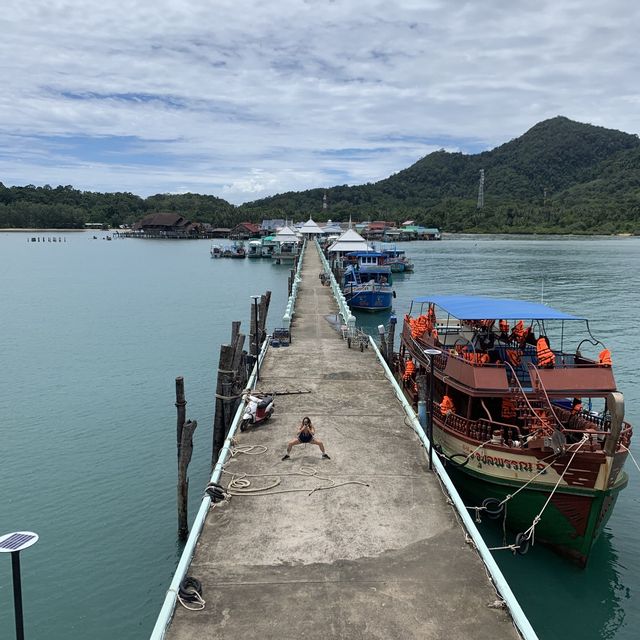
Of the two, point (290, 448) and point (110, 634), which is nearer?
point (110, 634)

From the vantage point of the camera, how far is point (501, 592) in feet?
27.9

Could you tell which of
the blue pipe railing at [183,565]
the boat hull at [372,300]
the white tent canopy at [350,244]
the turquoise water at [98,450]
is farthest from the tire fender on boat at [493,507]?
the white tent canopy at [350,244]

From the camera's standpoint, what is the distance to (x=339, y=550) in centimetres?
974

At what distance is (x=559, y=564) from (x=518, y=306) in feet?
25.5

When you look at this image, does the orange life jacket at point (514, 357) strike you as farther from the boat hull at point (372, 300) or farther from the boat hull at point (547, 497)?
the boat hull at point (372, 300)

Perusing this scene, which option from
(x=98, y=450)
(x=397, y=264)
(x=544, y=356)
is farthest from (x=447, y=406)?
(x=397, y=264)

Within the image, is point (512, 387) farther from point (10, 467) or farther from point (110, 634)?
point (10, 467)

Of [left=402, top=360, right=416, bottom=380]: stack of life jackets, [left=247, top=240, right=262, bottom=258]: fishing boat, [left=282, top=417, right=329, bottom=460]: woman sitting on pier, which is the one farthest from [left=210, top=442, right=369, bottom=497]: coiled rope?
[left=247, top=240, right=262, bottom=258]: fishing boat

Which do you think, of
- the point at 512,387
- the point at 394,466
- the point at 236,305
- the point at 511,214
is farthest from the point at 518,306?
the point at 511,214

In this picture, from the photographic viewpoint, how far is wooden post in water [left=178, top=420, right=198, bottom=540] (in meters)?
13.4

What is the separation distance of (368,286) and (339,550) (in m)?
39.9

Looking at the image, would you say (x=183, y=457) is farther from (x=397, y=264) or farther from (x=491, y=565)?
(x=397, y=264)

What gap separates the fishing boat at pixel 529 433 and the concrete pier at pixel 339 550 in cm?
172

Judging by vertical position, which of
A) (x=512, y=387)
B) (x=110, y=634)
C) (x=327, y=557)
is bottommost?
(x=110, y=634)
